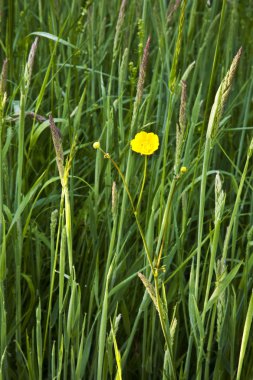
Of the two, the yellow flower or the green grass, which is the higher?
the yellow flower

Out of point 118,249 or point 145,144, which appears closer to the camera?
point 145,144

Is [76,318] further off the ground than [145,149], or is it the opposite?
[145,149]

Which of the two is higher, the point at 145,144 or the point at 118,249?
the point at 145,144

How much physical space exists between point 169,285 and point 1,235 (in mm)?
361

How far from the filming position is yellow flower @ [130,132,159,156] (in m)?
1.06

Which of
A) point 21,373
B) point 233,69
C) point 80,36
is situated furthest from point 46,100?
point 233,69

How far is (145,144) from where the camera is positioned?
3.52 ft

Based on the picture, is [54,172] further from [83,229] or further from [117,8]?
[117,8]

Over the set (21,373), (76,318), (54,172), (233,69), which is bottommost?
(21,373)

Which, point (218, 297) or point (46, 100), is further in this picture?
point (46, 100)

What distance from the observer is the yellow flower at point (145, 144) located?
1.06m

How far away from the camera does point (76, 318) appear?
1130 millimetres

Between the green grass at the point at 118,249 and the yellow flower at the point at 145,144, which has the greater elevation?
the yellow flower at the point at 145,144

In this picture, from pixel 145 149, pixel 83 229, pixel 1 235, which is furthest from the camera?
pixel 83 229
